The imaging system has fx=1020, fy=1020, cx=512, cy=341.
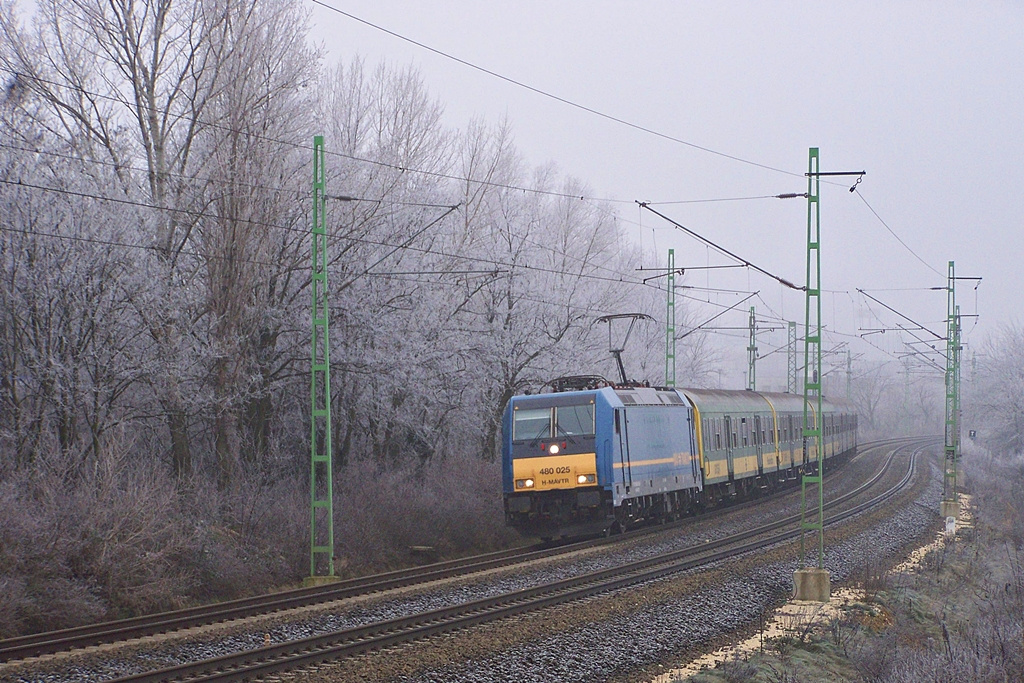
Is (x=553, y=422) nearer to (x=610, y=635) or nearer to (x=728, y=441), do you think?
(x=610, y=635)

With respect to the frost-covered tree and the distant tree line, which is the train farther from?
the frost-covered tree

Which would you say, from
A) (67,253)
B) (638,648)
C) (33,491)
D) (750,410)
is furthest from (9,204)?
(750,410)

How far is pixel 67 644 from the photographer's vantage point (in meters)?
11.1

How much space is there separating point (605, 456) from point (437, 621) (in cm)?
799

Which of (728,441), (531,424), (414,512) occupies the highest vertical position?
(531,424)

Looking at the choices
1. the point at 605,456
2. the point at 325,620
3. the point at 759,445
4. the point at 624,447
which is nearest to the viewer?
the point at 325,620

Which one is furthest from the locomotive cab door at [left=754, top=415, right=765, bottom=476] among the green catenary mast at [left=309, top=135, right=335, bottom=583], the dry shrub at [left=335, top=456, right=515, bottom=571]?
the green catenary mast at [left=309, top=135, right=335, bottom=583]

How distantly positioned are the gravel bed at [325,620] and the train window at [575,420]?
237 centimetres

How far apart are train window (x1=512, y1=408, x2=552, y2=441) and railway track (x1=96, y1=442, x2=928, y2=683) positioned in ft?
11.9

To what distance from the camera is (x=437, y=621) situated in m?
12.6

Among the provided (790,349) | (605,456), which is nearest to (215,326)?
(605,456)

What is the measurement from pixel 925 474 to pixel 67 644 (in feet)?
133

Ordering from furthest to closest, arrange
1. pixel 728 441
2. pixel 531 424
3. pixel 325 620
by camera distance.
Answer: pixel 728 441, pixel 531 424, pixel 325 620

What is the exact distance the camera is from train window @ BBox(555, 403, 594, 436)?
2023 cm
